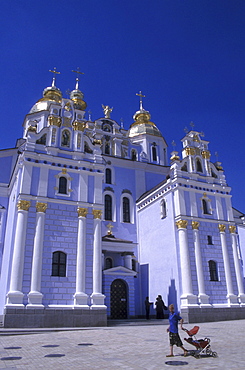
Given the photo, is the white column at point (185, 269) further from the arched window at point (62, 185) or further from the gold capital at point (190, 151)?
the arched window at point (62, 185)

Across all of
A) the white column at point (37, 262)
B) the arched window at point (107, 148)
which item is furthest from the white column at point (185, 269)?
the arched window at point (107, 148)

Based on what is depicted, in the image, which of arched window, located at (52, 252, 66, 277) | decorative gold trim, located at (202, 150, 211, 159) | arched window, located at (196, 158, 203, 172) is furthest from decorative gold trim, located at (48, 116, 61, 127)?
decorative gold trim, located at (202, 150, 211, 159)

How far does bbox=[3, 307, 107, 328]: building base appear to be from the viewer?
18.4 meters

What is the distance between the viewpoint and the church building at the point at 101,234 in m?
20.0

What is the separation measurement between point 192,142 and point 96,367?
23.7m

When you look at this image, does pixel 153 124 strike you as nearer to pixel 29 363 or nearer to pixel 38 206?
pixel 38 206

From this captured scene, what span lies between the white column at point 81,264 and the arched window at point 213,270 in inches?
380

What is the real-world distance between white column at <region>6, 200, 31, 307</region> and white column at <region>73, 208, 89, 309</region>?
322 centimetres

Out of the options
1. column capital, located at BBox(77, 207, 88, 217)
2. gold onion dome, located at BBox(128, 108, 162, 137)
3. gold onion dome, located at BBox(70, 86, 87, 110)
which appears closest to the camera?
column capital, located at BBox(77, 207, 88, 217)

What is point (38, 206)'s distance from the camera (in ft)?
69.6

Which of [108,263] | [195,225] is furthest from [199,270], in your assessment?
[108,263]

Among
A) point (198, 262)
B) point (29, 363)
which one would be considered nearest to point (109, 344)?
point (29, 363)

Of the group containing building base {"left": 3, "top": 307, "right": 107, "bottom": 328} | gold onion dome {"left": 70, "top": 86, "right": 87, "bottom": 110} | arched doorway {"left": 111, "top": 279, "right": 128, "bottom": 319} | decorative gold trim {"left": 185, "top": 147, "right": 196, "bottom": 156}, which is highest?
gold onion dome {"left": 70, "top": 86, "right": 87, "bottom": 110}

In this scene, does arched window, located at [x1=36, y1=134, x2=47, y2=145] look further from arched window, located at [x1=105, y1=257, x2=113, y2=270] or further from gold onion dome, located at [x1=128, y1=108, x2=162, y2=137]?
gold onion dome, located at [x1=128, y1=108, x2=162, y2=137]
